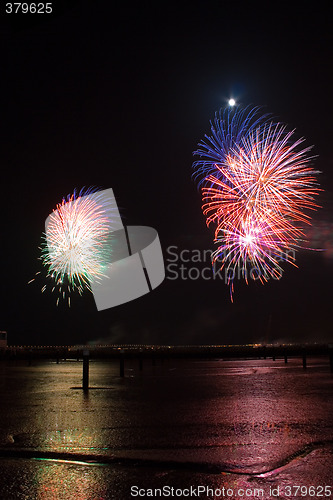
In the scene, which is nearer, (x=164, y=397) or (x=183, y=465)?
(x=183, y=465)

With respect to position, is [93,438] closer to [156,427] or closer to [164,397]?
[156,427]

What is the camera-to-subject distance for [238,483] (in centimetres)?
482

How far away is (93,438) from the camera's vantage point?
23.6ft

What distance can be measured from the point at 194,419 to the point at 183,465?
380 centimetres

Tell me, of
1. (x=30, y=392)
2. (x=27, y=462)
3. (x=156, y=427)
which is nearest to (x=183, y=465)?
(x=27, y=462)

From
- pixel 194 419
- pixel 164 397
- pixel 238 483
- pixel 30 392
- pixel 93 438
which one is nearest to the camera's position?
pixel 238 483

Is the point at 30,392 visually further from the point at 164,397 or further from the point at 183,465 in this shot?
the point at 183,465

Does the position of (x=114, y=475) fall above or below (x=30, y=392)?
above

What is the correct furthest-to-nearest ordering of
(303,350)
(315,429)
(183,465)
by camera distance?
(303,350), (315,429), (183,465)

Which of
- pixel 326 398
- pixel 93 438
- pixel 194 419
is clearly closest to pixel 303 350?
pixel 326 398

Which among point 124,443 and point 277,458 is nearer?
point 277,458

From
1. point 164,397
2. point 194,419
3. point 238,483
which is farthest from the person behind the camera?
point 164,397

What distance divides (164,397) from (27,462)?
8282 mm

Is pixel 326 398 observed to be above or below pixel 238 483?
below
